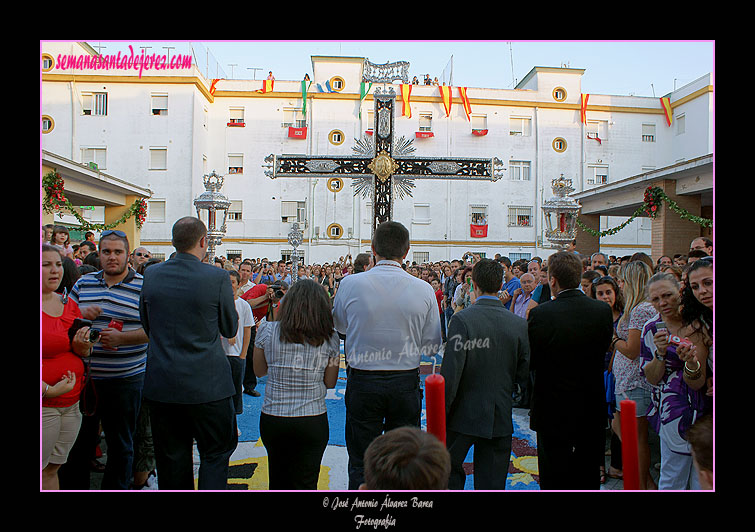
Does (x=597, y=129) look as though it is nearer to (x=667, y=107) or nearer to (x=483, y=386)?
(x=667, y=107)

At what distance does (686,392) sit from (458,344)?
132cm

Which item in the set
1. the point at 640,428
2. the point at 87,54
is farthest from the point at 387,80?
the point at 87,54

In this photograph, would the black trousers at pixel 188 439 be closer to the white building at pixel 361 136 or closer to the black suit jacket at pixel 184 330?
the black suit jacket at pixel 184 330

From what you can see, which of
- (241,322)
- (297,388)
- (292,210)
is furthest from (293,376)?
(292,210)

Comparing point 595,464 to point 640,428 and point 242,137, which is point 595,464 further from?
point 242,137

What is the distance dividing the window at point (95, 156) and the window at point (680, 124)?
3179 centimetres

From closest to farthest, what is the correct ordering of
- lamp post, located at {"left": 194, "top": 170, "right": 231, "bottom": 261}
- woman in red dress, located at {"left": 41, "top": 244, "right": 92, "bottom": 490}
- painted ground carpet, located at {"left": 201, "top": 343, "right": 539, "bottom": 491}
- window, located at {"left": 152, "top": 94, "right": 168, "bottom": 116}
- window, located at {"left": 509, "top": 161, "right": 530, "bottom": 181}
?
1. woman in red dress, located at {"left": 41, "top": 244, "right": 92, "bottom": 490}
2. painted ground carpet, located at {"left": 201, "top": 343, "right": 539, "bottom": 491}
3. lamp post, located at {"left": 194, "top": 170, "right": 231, "bottom": 261}
4. window, located at {"left": 152, "top": 94, "right": 168, "bottom": 116}
5. window, located at {"left": 509, "top": 161, "right": 530, "bottom": 181}

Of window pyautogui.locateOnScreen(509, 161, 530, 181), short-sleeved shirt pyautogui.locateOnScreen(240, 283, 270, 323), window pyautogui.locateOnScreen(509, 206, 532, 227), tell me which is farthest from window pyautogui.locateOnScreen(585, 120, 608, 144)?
short-sleeved shirt pyautogui.locateOnScreen(240, 283, 270, 323)

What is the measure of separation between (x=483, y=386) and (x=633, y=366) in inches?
58.7

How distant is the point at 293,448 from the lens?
3119 millimetres

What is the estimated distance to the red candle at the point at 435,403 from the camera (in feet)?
5.10

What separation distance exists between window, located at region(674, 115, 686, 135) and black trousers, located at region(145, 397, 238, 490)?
109 feet

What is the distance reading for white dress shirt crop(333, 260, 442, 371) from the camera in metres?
3.23
